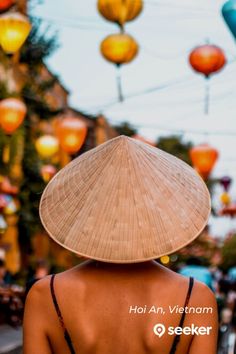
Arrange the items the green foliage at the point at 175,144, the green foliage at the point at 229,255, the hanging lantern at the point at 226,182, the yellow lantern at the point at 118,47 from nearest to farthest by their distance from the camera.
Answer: the yellow lantern at the point at 118,47, the hanging lantern at the point at 226,182, the green foliage at the point at 229,255, the green foliage at the point at 175,144

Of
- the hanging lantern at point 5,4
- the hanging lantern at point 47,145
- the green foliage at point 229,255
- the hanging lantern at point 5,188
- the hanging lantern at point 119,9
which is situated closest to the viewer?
the hanging lantern at point 119,9

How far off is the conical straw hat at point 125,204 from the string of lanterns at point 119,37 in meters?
7.58

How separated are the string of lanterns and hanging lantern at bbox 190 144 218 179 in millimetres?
5231

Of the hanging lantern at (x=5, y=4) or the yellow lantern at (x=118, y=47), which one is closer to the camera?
the hanging lantern at (x=5, y=4)

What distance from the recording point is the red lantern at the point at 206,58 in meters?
11.4

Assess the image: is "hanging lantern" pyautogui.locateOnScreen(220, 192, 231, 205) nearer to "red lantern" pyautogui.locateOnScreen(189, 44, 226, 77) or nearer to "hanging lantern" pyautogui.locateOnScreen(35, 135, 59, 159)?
"hanging lantern" pyautogui.locateOnScreen(35, 135, 59, 159)

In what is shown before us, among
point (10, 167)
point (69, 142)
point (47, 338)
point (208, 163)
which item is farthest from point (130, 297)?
point (10, 167)

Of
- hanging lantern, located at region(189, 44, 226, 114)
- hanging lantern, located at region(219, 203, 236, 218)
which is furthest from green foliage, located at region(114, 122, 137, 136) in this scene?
hanging lantern, located at region(189, 44, 226, 114)

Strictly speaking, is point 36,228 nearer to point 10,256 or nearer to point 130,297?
point 10,256

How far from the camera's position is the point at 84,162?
8.30ft

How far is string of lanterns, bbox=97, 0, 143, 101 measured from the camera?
9.93 metres

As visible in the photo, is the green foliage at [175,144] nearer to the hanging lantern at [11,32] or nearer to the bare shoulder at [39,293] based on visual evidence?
the hanging lantern at [11,32]

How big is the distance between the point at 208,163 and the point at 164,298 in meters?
14.2

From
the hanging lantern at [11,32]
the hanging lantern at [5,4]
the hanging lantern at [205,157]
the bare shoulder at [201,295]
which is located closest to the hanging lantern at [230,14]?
the hanging lantern at [5,4]
